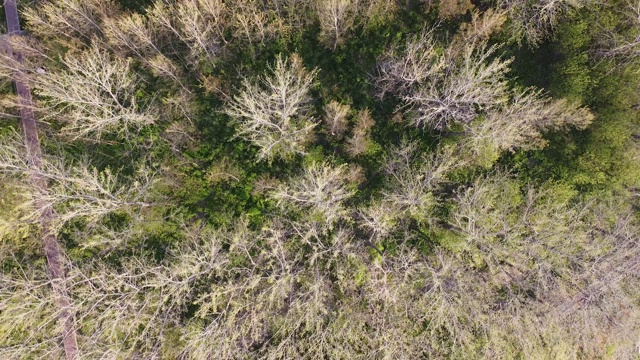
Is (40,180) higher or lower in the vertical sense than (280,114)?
lower

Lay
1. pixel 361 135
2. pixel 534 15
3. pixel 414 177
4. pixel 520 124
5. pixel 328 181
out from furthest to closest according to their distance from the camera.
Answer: pixel 361 135 < pixel 414 177 < pixel 534 15 < pixel 520 124 < pixel 328 181

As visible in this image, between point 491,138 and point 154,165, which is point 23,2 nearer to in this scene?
point 154,165

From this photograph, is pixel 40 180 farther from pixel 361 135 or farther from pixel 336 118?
pixel 361 135

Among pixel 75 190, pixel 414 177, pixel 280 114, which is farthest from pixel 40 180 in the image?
pixel 414 177

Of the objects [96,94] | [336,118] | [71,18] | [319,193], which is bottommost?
[319,193]

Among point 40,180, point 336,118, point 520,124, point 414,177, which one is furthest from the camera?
point 40,180

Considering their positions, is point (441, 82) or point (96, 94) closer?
point (96, 94)
